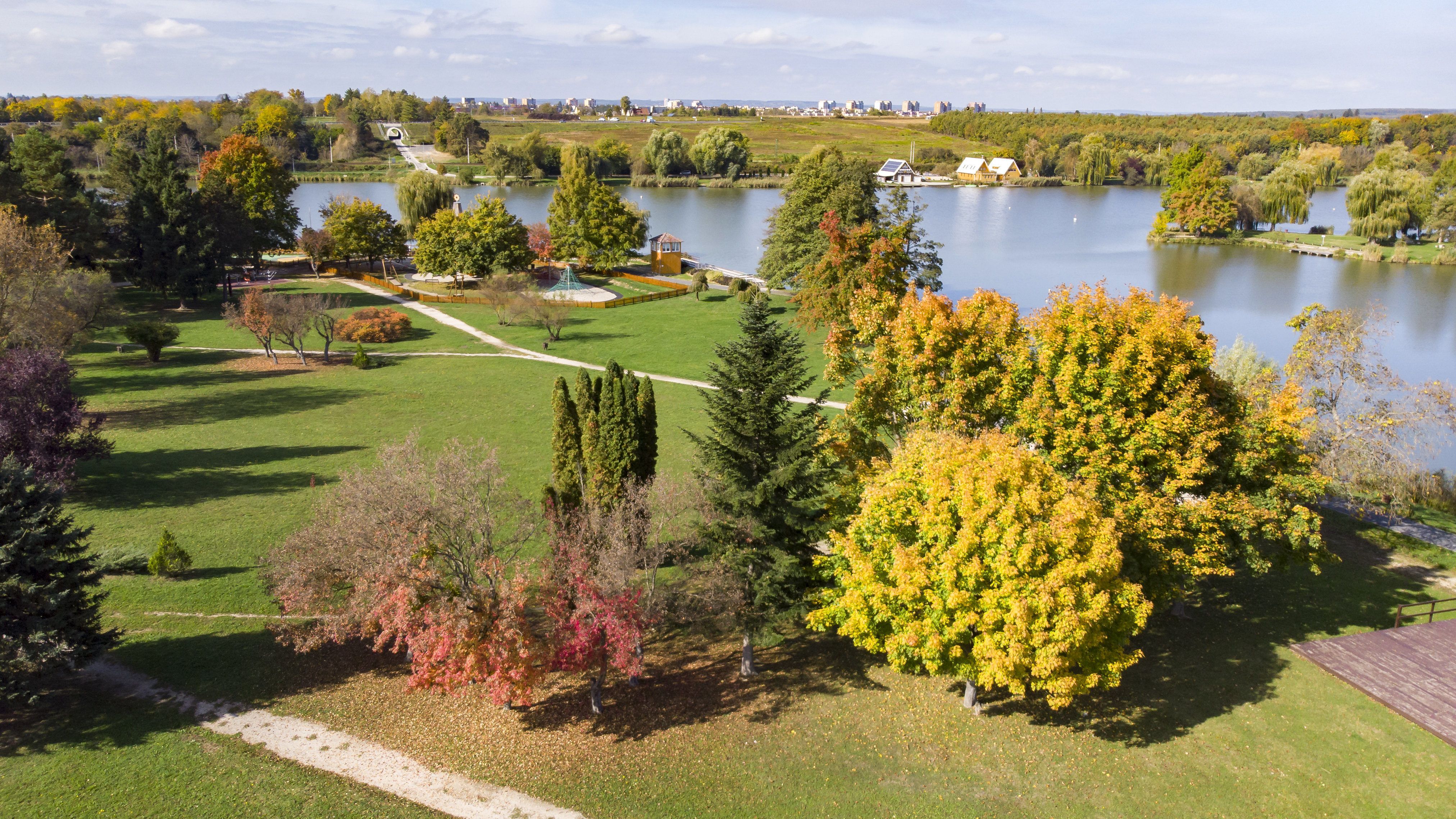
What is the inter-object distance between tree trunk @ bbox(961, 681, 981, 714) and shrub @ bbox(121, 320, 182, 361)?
1565 inches

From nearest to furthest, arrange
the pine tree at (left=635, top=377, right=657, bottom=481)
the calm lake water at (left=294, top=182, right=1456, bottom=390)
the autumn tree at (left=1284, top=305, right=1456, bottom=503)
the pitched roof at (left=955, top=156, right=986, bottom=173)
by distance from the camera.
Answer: the pine tree at (left=635, top=377, right=657, bottom=481)
the autumn tree at (left=1284, top=305, right=1456, bottom=503)
the calm lake water at (left=294, top=182, right=1456, bottom=390)
the pitched roof at (left=955, top=156, right=986, bottom=173)

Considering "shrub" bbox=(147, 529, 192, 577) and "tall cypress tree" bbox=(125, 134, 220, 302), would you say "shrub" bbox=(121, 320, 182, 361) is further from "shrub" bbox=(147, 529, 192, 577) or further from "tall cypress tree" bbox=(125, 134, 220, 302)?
"shrub" bbox=(147, 529, 192, 577)

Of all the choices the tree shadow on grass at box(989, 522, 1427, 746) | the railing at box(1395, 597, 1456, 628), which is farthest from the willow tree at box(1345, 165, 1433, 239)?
the railing at box(1395, 597, 1456, 628)

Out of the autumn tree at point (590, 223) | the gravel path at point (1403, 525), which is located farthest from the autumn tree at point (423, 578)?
the autumn tree at point (590, 223)

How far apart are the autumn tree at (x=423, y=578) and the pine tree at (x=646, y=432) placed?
4.08m

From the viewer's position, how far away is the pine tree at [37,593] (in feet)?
47.3

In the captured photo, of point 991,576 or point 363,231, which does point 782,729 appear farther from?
point 363,231

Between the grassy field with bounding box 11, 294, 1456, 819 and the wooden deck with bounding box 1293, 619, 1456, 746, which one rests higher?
the wooden deck with bounding box 1293, 619, 1456, 746

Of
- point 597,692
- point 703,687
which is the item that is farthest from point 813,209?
point 597,692

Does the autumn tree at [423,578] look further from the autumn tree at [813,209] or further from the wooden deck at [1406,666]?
the autumn tree at [813,209]

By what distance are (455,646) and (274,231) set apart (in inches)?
2169

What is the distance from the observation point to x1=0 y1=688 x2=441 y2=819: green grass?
1329cm

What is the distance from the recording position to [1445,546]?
23.1 metres

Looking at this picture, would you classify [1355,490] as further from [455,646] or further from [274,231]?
[274,231]
